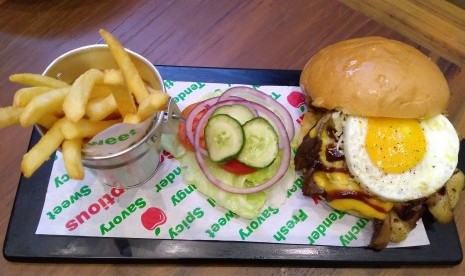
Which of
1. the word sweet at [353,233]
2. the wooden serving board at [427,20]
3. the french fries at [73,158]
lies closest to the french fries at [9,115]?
the french fries at [73,158]

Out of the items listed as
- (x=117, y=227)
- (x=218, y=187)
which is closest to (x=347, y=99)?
(x=218, y=187)

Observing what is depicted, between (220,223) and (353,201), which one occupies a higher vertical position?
(353,201)

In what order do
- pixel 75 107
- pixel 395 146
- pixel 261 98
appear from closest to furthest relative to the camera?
1. pixel 75 107
2. pixel 395 146
3. pixel 261 98

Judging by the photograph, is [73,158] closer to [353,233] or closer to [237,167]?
[237,167]

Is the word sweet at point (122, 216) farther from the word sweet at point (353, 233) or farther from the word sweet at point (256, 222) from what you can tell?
the word sweet at point (353, 233)

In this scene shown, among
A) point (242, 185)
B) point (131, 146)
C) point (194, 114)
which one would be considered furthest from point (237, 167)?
point (131, 146)

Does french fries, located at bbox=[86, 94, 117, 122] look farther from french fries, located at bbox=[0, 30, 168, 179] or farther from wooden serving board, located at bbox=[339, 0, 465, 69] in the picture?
wooden serving board, located at bbox=[339, 0, 465, 69]

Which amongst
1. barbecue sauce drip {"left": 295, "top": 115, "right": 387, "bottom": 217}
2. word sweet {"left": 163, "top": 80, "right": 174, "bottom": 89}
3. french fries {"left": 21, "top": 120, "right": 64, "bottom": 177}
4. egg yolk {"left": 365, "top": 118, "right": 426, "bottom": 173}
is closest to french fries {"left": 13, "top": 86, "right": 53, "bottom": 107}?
french fries {"left": 21, "top": 120, "right": 64, "bottom": 177}
